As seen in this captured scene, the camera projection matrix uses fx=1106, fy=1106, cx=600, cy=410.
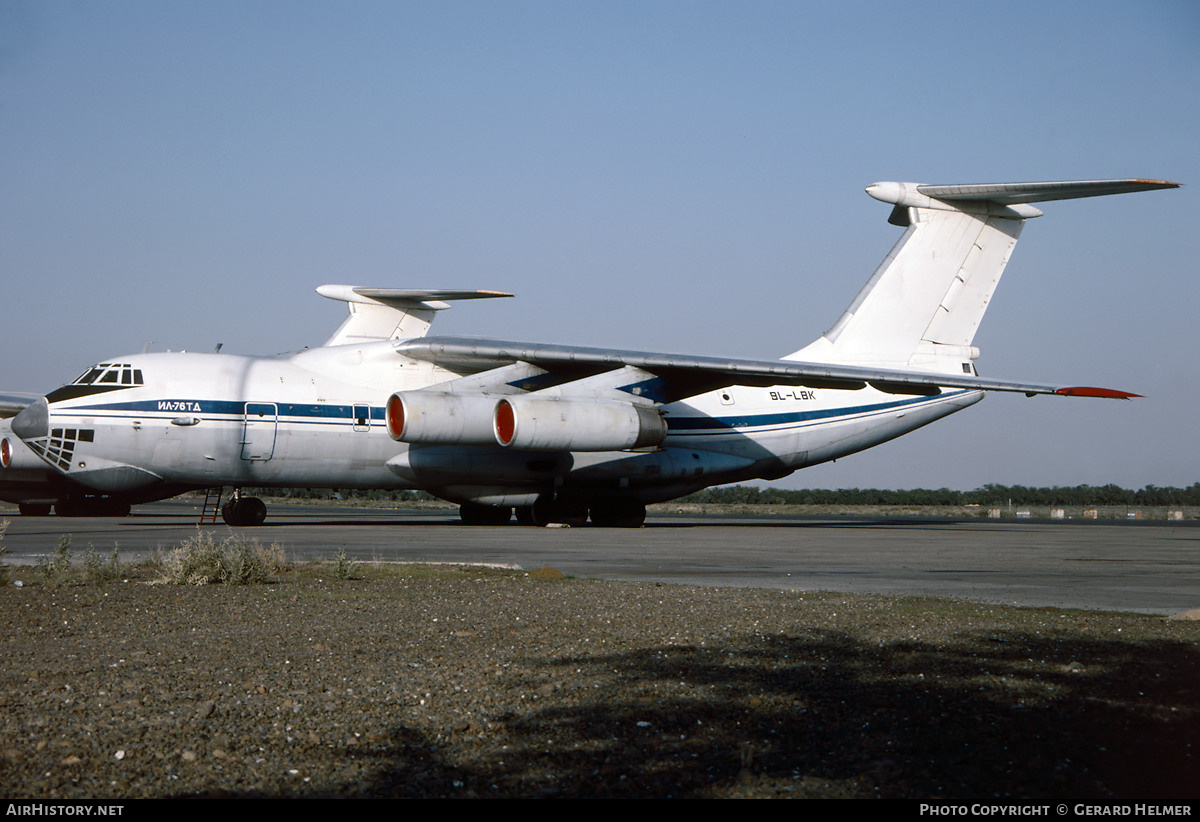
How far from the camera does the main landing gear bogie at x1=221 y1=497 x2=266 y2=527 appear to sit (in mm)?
16906

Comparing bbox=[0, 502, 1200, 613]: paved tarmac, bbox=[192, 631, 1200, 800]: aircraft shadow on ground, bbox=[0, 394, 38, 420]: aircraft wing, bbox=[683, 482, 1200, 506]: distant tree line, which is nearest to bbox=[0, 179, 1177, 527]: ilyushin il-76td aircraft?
bbox=[0, 502, 1200, 613]: paved tarmac

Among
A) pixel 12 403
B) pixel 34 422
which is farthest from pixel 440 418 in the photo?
pixel 12 403

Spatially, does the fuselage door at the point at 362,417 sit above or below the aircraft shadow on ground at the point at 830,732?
above

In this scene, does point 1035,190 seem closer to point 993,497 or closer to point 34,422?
point 34,422

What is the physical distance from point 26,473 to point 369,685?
19.6m

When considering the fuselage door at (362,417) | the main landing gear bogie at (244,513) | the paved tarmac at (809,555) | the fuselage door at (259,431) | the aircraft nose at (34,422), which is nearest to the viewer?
the paved tarmac at (809,555)

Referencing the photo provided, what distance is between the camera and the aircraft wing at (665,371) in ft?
54.0

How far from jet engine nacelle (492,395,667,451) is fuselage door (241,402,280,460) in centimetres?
324

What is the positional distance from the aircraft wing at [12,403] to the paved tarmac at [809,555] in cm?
609

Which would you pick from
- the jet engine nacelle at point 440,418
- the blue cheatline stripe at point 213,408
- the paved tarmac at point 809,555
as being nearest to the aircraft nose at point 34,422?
the blue cheatline stripe at point 213,408

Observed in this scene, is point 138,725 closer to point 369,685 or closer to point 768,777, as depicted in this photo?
point 369,685

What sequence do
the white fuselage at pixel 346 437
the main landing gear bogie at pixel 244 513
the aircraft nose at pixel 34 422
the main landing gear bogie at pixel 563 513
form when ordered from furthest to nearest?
the main landing gear bogie at pixel 563 513, the main landing gear bogie at pixel 244 513, the white fuselage at pixel 346 437, the aircraft nose at pixel 34 422

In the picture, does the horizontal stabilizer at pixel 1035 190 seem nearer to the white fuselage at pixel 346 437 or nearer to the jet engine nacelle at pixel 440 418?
the white fuselage at pixel 346 437

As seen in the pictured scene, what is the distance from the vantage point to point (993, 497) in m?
57.4
